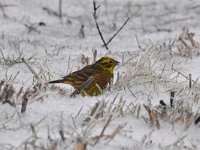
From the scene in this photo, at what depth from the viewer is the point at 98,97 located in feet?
14.7

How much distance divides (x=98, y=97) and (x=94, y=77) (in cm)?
34

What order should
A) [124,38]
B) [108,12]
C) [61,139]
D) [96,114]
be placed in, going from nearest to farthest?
[61,139], [96,114], [124,38], [108,12]

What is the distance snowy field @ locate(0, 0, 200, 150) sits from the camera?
339cm

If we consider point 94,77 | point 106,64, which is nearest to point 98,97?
point 94,77

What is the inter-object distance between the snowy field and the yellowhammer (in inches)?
→ 3.6

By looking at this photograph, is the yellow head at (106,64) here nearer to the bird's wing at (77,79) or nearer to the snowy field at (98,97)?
the snowy field at (98,97)

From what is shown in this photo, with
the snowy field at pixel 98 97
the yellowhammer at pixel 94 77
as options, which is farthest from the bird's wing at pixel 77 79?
the snowy field at pixel 98 97

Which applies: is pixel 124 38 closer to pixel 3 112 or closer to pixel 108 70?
pixel 108 70

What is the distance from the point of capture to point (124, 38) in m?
8.35

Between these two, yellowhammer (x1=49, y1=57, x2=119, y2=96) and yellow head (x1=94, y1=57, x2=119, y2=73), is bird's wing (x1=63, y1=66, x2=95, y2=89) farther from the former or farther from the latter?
yellow head (x1=94, y1=57, x2=119, y2=73)

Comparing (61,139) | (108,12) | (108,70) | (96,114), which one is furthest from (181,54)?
(108,12)

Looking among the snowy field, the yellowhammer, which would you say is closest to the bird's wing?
the yellowhammer

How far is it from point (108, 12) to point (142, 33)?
2188 mm

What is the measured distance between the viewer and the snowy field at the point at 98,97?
11.1 ft
